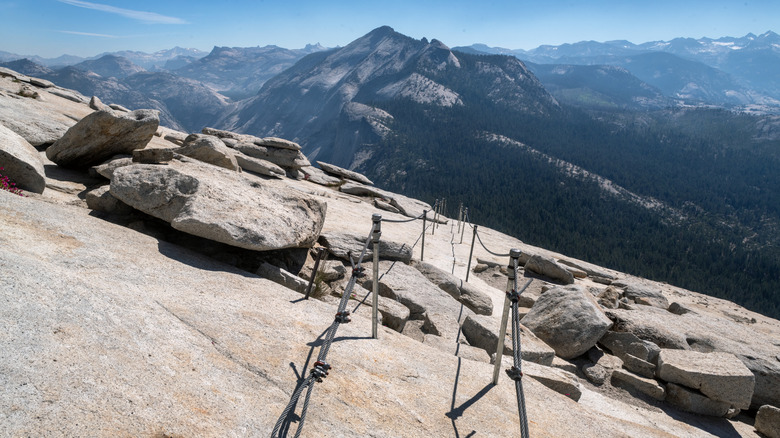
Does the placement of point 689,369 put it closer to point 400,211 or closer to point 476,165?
point 400,211

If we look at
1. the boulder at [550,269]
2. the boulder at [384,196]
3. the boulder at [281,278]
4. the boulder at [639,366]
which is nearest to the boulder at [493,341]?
the boulder at [639,366]

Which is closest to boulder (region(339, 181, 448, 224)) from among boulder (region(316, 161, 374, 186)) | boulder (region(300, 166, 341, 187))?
boulder (region(300, 166, 341, 187))

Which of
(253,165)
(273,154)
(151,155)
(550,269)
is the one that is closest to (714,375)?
(550,269)

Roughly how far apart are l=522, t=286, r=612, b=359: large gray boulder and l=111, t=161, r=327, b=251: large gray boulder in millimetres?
8394

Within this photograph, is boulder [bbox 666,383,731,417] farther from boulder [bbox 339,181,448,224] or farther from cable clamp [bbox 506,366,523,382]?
boulder [bbox 339,181,448,224]

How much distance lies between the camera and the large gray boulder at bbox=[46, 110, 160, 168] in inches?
512

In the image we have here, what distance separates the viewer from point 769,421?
1105cm

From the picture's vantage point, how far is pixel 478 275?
2181 cm

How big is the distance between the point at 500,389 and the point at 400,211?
26.2 metres

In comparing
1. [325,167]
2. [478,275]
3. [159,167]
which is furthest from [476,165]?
[159,167]

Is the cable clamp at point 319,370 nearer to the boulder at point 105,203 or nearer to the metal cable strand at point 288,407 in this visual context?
the metal cable strand at point 288,407

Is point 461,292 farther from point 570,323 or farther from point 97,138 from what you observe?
point 97,138

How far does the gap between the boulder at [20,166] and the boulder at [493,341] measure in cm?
1209

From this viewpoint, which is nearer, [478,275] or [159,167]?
[159,167]
